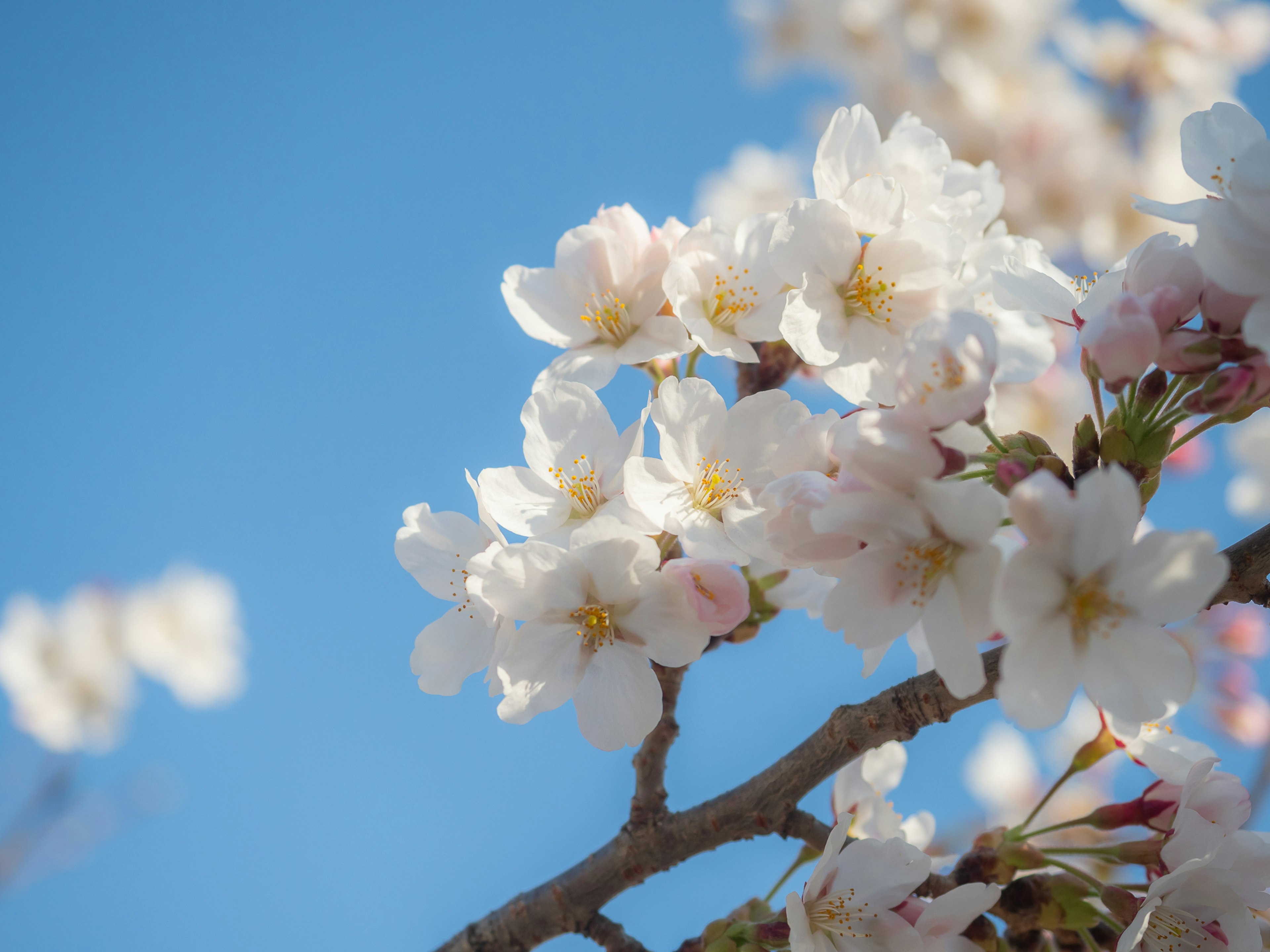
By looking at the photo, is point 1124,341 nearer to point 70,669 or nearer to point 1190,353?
point 1190,353

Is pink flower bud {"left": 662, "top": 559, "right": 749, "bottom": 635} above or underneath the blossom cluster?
underneath

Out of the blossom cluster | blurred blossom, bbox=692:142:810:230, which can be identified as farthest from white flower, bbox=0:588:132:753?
blurred blossom, bbox=692:142:810:230

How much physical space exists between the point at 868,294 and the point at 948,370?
313 millimetres

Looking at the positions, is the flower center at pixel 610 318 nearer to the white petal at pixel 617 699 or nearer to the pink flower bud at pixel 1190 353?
the white petal at pixel 617 699

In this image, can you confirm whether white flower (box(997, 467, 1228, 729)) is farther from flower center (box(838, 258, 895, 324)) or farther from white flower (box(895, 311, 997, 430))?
flower center (box(838, 258, 895, 324))

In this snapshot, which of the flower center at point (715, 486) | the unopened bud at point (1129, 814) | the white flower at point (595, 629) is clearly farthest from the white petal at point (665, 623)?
the unopened bud at point (1129, 814)

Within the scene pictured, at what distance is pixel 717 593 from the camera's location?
91 centimetres

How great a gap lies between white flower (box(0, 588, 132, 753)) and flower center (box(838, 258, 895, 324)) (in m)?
6.17

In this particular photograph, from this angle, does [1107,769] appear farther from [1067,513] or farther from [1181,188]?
[1067,513]

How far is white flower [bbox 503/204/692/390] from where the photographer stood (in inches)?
45.6

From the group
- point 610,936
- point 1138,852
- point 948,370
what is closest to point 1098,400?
point 948,370

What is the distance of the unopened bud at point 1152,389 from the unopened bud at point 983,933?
0.60m

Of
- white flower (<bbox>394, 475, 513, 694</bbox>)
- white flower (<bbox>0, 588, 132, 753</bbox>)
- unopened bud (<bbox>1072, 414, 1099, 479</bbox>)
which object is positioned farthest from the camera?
white flower (<bbox>0, 588, 132, 753</bbox>)

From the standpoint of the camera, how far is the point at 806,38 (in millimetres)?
4414
